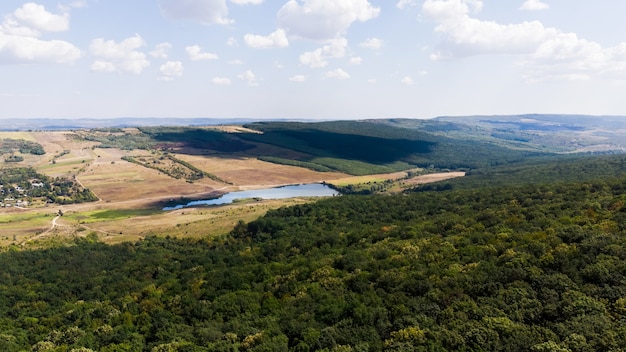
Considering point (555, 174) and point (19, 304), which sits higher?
point (555, 174)

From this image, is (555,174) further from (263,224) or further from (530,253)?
(530,253)

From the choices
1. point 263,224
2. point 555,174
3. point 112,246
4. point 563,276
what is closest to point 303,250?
point 263,224

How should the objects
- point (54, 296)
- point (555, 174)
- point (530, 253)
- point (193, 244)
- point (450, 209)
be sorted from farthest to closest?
1. point (555, 174)
2. point (193, 244)
3. point (450, 209)
4. point (54, 296)
5. point (530, 253)

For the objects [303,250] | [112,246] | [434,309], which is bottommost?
[112,246]

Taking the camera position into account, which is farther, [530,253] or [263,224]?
[263,224]

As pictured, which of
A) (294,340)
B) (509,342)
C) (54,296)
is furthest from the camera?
(54,296)

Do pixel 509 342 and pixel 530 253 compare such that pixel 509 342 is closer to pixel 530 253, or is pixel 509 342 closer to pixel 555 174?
pixel 530 253

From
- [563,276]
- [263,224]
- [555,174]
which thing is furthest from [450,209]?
[555,174]
